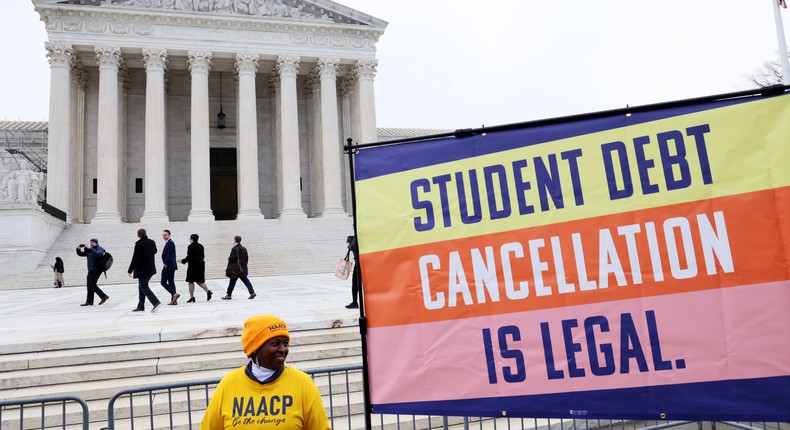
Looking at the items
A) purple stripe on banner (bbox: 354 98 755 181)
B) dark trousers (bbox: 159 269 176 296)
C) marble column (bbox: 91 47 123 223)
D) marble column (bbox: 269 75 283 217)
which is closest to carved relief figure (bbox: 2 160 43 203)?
marble column (bbox: 91 47 123 223)

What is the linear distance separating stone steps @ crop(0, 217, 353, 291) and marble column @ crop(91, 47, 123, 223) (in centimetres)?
289

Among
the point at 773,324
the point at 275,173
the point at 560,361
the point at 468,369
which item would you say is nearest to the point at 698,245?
the point at 773,324

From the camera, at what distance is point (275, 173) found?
3716 centimetres

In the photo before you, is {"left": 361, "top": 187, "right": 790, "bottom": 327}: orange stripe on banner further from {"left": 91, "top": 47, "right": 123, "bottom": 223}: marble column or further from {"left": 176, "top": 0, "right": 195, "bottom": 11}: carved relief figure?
{"left": 176, "top": 0, "right": 195, "bottom": 11}: carved relief figure

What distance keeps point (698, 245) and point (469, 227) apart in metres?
1.02

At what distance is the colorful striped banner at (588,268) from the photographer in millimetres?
2205

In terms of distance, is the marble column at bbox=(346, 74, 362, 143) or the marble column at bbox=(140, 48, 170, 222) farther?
the marble column at bbox=(346, 74, 362, 143)

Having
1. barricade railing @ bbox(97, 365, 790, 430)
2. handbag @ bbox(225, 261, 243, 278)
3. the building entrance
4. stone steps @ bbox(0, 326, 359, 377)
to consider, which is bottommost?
barricade railing @ bbox(97, 365, 790, 430)

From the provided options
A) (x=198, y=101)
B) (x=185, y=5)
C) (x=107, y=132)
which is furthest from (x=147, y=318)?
(x=185, y=5)

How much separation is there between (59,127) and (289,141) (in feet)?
42.7

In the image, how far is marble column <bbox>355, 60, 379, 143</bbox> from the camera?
112 feet

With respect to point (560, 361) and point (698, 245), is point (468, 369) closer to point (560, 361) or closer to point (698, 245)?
point (560, 361)

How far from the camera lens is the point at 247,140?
31672 millimetres

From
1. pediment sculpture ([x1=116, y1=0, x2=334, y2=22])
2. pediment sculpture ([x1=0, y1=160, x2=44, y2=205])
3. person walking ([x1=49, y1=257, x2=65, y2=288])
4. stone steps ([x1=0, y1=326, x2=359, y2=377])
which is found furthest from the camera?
pediment sculpture ([x1=116, y1=0, x2=334, y2=22])
